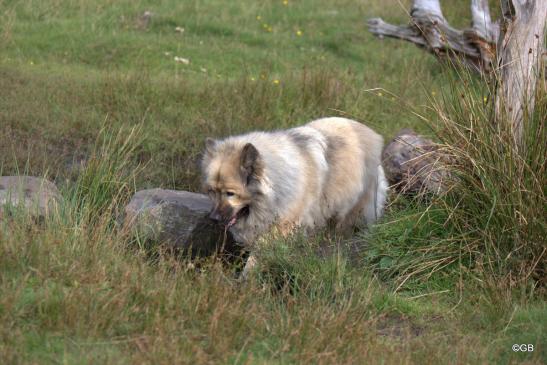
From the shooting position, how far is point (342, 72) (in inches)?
516

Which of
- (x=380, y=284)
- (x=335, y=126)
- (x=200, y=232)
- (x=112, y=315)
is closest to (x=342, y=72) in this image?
(x=335, y=126)

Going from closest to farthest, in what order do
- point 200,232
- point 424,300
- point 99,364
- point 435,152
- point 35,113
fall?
point 99,364, point 424,300, point 435,152, point 200,232, point 35,113

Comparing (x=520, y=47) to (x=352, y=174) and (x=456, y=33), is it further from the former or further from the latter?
(x=456, y=33)

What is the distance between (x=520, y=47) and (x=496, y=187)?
1436mm

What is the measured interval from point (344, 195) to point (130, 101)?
12.7ft

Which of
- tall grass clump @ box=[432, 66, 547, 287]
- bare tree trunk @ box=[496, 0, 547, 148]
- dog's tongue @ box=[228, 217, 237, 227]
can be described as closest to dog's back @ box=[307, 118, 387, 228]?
dog's tongue @ box=[228, 217, 237, 227]

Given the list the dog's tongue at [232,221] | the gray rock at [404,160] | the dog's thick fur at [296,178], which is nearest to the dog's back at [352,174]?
the dog's thick fur at [296,178]

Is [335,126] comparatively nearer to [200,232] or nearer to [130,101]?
[200,232]

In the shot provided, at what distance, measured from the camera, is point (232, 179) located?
766cm

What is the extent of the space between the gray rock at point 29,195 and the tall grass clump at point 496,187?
10.9ft

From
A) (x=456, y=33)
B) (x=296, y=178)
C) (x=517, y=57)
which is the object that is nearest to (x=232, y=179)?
(x=296, y=178)

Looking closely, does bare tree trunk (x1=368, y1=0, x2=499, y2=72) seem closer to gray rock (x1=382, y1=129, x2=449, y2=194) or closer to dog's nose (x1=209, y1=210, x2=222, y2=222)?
gray rock (x1=382, y1=129, x2=449, y2=194)

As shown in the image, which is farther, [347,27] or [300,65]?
[347,27]

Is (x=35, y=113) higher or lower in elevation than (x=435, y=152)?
lower
